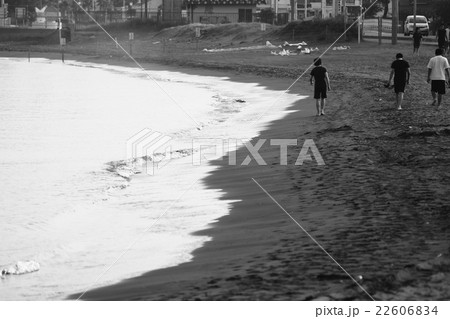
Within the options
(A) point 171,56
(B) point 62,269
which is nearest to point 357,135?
(B) point 62,269

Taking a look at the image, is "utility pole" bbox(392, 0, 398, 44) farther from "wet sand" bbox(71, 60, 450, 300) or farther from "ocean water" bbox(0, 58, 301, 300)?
"wet sand" bbox(71, 60, 450, 300)

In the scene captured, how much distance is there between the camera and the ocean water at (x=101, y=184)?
14266mm

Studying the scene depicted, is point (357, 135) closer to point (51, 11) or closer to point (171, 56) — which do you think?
point (171, 56)

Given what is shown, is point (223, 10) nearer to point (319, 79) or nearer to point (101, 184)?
point (319, 79)

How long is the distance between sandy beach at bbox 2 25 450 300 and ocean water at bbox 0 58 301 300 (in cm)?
61

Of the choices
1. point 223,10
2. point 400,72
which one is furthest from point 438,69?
point 223,10

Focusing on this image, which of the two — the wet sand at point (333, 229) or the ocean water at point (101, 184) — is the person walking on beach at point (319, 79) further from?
the wet sand at point (333, 229)

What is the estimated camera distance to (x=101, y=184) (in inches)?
814

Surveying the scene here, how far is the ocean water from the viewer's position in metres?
14.3

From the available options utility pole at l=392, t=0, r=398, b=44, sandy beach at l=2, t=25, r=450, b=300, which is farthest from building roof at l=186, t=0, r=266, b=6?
sandy beach at l=2, t=25, r=450, b=300

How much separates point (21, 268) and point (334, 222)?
436 centimetres

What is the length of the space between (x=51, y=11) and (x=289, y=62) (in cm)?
A: 11822

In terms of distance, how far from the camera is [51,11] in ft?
563

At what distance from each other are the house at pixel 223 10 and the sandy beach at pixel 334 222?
277 feet
